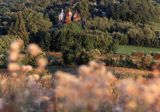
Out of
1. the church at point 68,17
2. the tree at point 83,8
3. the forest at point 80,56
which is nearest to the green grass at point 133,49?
the forest at point 80,56

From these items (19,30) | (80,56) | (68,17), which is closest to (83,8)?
(68,17)

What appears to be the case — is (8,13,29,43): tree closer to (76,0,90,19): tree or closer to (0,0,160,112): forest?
(0,0,160,112): forest

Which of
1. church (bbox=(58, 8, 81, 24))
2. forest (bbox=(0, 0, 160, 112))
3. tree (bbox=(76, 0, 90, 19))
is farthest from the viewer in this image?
tree (bbox=(76, 0, 90, 19))

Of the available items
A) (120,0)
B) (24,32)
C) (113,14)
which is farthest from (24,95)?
(120,0)

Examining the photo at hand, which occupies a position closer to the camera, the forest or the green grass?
the forest

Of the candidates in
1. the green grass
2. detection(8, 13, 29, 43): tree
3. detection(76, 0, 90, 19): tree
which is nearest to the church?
detection(76, 0, 90, 19): tree

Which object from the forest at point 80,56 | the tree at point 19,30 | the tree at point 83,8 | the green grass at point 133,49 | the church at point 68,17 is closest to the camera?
the forest at point 80,56

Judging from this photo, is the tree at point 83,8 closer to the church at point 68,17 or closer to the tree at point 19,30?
the church at point 68,17

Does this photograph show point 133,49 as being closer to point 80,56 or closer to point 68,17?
point 80,56

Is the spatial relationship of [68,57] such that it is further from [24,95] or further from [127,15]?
[24,95]

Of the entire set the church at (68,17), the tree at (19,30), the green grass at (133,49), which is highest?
the tree at (19,30)

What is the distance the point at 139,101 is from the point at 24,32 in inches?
2399

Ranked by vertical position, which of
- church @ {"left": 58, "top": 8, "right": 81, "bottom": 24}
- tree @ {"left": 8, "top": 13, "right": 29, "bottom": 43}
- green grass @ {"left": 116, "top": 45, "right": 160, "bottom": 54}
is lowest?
church @ {"left": 58, "top": 8, "right": 81, "bottom": 24}

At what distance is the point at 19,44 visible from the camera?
3.08 meters
